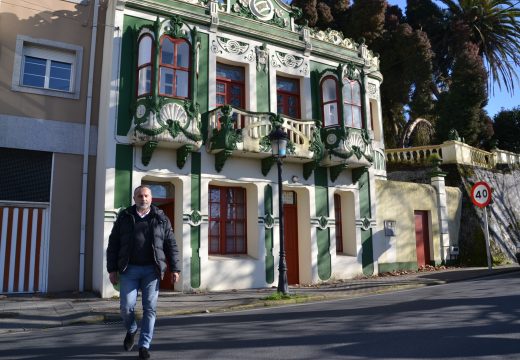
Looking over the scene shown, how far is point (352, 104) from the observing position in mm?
15477

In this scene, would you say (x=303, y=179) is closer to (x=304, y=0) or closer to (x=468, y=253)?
(x=468, y=253)

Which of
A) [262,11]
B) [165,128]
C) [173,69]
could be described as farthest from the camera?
[262,11]

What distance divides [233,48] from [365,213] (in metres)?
6.91

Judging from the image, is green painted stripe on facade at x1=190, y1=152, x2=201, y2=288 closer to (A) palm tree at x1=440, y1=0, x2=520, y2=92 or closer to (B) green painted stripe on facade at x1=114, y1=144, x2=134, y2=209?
(B) green painted stripe on facade at x1=114, y1=144, x2=134, y2=209

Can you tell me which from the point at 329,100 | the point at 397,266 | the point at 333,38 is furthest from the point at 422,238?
the point at 333,38

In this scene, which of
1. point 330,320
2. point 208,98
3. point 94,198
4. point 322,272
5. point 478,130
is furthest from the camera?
point 478,130

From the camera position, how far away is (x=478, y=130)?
85.3 ft

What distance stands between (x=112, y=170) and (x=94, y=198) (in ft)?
4.28

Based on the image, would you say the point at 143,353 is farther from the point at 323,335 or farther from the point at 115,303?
the point at 115,303

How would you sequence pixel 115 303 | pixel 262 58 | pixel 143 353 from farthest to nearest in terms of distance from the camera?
pixel 262 58 < pixel 115 303 < pixel 143 353

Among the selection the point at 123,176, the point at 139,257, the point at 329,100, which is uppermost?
the point at 329,100

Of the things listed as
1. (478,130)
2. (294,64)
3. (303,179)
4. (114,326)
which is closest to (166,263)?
(114,326)

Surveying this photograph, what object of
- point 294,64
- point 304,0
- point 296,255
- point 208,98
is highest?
point 304,0

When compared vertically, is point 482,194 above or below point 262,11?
below
